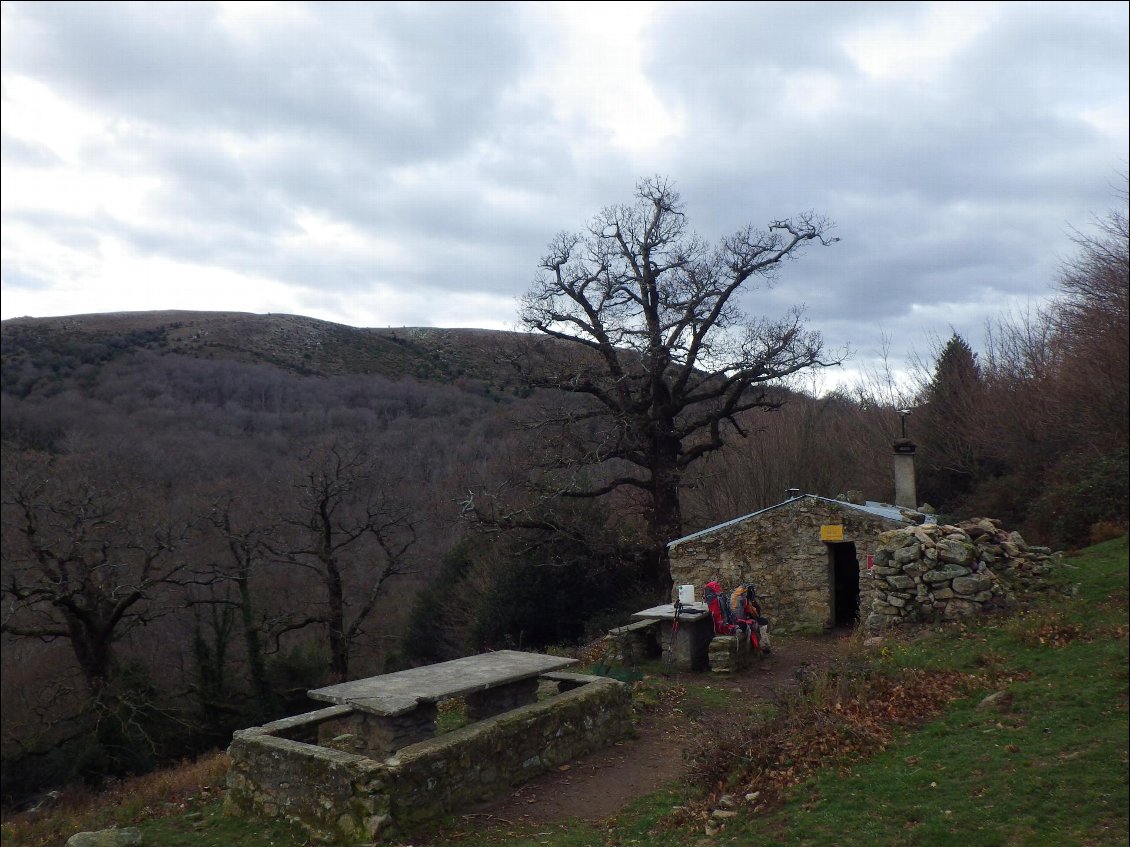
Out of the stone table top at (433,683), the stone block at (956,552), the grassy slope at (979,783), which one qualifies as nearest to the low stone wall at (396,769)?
the grassy slope at (979,783)

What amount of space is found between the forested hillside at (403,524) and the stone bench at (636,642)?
7.03 metres

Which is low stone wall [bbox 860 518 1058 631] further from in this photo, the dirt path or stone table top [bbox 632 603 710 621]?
stone table top [bbox 632 603 710 621]

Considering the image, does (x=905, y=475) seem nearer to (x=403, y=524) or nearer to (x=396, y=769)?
(x=396, y=769)

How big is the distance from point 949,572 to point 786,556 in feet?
17.9

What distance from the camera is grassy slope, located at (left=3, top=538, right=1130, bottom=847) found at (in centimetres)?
546

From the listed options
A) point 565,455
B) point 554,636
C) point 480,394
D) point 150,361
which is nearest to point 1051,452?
point 565,455

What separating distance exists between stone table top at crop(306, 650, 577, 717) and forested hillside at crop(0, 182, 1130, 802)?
7.24 metres

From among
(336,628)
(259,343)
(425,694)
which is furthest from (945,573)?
(259,343)

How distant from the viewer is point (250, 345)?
70.2m

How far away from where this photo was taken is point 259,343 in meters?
71.1

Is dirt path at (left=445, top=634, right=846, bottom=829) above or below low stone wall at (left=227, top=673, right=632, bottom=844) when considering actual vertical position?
below

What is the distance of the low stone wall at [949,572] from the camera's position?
11148mm

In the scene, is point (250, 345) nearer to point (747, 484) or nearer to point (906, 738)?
point (747, 484)

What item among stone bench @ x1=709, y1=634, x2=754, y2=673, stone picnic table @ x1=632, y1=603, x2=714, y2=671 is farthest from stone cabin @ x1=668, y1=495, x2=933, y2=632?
stone bench @ x1=709, y1=634, x2=754, y2=673
